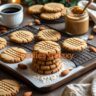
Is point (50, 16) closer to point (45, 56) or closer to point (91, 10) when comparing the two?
point (91, 10)

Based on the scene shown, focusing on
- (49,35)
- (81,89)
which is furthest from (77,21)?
(81,89)

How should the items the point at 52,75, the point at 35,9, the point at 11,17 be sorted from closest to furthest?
the point at 52,75 → the point at 11,17 → the point at 35,9

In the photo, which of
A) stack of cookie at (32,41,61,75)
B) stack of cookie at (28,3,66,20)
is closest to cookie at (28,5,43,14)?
stack of cookie at (28,3,66,20)

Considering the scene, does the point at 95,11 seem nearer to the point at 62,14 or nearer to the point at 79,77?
the point at 62,14

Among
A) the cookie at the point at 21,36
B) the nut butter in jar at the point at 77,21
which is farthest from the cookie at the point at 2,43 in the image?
the nut butter in jar at the point at 77,21

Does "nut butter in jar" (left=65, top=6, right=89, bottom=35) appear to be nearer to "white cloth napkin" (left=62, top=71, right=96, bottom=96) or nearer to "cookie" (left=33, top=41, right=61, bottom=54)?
"cookie" (left=33, top=41, right=61, bottom=54)

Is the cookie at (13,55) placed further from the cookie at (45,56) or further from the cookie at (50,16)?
the cookie at (50,16)
